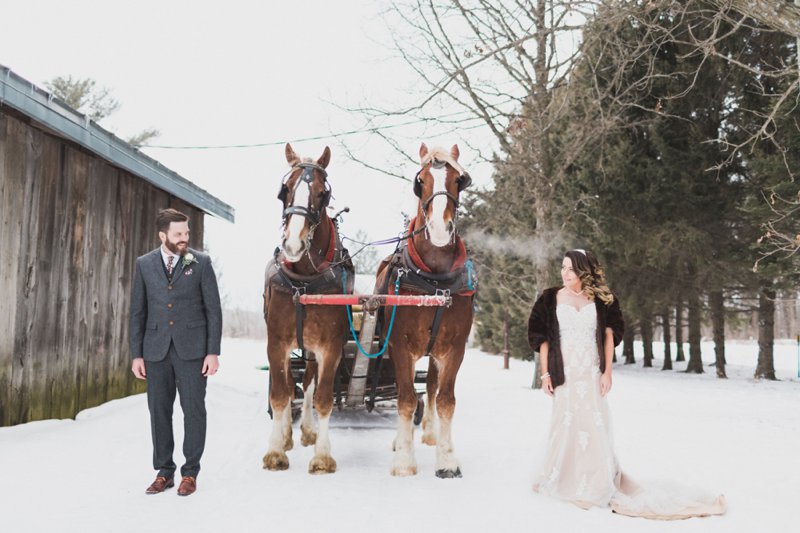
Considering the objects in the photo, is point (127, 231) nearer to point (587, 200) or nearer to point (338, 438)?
point (338, 438)

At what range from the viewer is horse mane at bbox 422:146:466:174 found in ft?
15.4

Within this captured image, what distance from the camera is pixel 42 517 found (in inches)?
143

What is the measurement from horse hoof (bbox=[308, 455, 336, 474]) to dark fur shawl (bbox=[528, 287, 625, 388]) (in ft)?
6.39

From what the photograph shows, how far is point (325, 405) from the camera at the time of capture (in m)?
4.98

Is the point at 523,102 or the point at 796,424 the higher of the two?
the point at 523,102

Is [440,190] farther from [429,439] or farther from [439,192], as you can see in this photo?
[429,439]

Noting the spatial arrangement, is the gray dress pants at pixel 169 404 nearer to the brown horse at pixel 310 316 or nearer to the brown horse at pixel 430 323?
the brown horse at pixel 310 316

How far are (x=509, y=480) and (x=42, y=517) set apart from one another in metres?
3.34

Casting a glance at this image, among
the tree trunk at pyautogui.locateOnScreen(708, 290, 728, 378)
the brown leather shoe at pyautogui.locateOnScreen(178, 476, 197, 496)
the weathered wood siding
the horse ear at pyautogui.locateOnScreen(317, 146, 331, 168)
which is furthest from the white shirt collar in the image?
the tree trunk at pyautogui.locateOnScreen(708, 290, 728, 378)

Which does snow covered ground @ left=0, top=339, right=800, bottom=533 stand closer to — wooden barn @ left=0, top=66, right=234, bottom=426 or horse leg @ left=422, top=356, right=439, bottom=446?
horse leg @ left=422, top=356, right=439, bottom=446

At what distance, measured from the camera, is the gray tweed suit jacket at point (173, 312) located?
4207 millimetres

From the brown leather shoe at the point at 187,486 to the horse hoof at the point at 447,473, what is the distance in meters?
1.93

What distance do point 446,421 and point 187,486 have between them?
211 cm

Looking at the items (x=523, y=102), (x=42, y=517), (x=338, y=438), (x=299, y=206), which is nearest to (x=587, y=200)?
(x=523, y=102)
